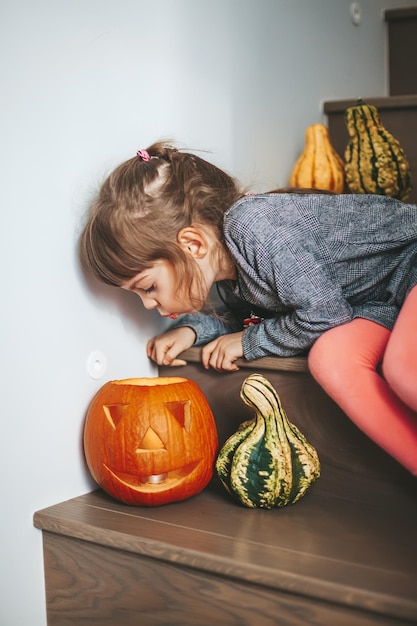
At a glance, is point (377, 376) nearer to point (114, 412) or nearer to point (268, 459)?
point (268, 459)

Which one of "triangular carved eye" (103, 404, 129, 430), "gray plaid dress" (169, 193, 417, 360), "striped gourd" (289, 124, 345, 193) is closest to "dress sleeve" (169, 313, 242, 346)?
"gray plaid dress" (169, 193, 417, 360)

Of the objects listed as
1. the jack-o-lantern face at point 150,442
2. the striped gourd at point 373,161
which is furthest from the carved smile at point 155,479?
the striped gourd at point 373,161

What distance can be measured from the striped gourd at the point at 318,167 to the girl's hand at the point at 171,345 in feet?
1.86

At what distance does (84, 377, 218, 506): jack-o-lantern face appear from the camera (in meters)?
1.16

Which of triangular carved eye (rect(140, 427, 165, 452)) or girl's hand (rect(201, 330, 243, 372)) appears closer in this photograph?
triangular carved eye (rect(140, 427, 165, 452))

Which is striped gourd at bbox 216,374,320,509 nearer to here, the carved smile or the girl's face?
the carved smile

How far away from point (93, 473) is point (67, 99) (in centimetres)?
65

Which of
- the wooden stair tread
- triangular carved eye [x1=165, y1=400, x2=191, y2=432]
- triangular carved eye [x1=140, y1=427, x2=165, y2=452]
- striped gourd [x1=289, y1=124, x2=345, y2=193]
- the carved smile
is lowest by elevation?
the wooden stair tread

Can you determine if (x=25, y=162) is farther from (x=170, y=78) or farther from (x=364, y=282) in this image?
(x=364, y=282)

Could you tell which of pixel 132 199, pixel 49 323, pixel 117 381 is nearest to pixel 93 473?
pixel 117 381

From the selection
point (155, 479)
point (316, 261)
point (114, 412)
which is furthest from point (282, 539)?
point (316, 261)

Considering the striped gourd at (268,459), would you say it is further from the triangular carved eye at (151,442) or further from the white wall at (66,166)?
the white wall at (66,166)

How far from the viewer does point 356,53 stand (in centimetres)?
219

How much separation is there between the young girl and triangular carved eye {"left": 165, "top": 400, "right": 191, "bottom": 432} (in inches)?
5.3
